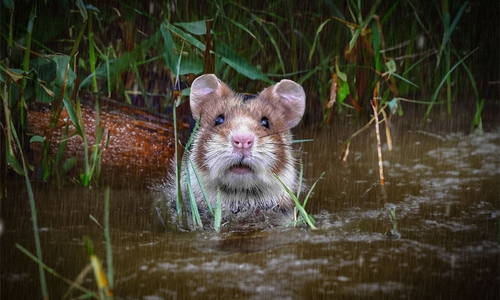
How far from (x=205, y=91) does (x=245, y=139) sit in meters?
0.89

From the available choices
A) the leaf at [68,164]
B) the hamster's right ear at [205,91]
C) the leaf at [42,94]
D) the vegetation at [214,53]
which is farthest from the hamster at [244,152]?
the leaf at [42,94]

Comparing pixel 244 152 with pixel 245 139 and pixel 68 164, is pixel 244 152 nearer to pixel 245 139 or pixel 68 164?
pixel 245 139

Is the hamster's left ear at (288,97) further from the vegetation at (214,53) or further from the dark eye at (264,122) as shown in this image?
the dark eye at (264,122)

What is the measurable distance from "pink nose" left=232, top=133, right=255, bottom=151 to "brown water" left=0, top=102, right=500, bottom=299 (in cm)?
53

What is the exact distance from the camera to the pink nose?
173 inches

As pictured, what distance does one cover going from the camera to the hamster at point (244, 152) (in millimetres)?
4527

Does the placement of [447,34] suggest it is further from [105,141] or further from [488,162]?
[105,141]

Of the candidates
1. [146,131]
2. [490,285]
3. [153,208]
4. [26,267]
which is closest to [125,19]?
[146,131]

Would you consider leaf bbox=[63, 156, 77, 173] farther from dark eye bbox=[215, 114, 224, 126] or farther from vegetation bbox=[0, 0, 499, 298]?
dark eye bbox=[215, 114, 224, 126]

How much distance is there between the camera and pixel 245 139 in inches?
173

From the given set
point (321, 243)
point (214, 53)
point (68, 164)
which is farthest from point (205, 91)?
point (321, 243)

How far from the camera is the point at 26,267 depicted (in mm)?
3604

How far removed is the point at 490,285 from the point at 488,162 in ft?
7.33

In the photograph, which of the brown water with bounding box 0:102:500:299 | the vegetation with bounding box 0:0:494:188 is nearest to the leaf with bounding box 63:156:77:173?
the vegetation with bounding box 0:0:494:188
